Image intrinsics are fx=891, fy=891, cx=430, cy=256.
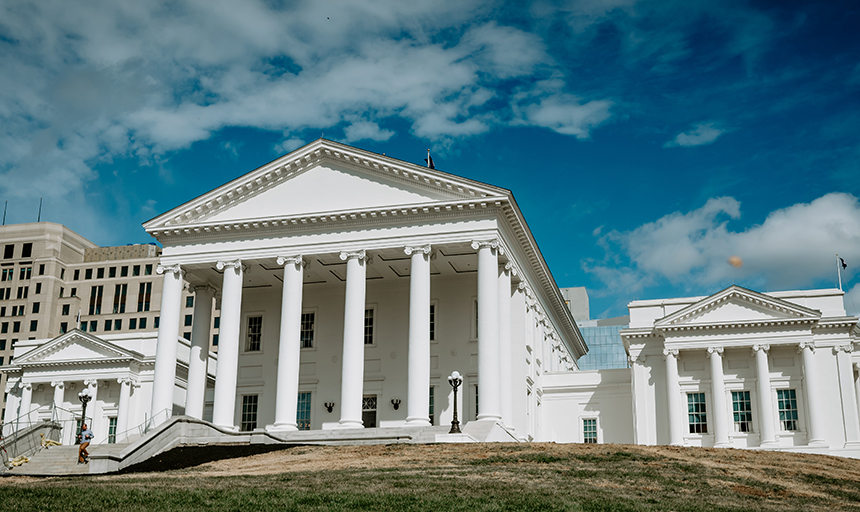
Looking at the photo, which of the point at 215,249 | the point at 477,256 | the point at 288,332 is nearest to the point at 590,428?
the point at 477,256

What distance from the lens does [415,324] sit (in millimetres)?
40625

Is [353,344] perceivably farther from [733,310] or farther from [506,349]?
[733,310]

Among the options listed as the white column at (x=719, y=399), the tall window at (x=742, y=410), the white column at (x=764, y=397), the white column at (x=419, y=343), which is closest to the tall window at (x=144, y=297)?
the white column at (x=419, y=343)

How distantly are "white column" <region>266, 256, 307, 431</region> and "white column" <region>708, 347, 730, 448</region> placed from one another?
22437 mm

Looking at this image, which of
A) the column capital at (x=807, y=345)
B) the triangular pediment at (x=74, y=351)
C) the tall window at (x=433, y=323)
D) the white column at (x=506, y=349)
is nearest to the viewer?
the white column at (x=506, y=349)

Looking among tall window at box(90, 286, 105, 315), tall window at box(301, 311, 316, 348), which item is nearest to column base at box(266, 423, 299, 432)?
tall window at box(301, 311, 316, 348)

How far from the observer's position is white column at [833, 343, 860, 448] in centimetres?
4603

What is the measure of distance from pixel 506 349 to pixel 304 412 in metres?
13.1

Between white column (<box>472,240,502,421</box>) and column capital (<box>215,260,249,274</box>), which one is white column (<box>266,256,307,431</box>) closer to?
column capital (<box>215,260,249,274</box>)

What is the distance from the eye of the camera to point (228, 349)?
4347 centimetres

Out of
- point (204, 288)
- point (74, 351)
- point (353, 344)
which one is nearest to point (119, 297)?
point (74, 351)

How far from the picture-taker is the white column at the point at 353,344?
132 ft

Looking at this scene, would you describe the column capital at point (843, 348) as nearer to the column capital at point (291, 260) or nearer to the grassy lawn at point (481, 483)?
the grassy lawn at point (481, 483)

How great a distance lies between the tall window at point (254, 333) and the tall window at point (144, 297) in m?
63.8
